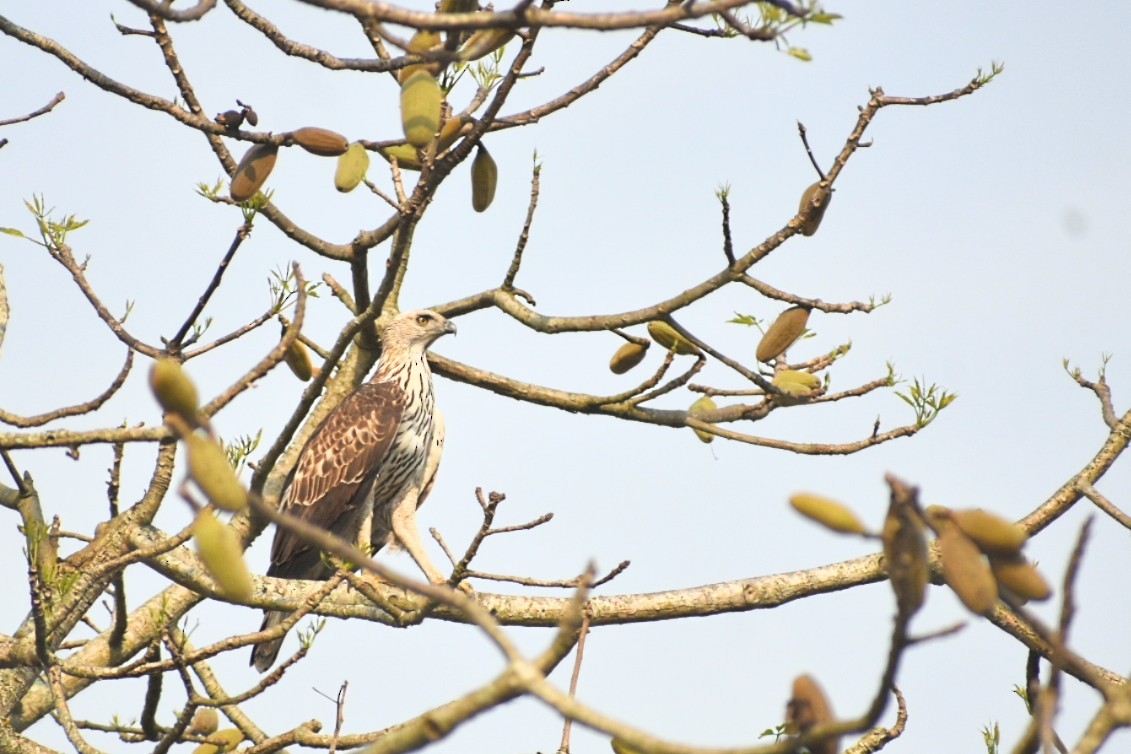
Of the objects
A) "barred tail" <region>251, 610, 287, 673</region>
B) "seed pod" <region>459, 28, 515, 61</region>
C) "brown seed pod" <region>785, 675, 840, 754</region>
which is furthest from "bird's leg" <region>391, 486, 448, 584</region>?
"brown seed pod" <region>785, 675, 840, 754</region>

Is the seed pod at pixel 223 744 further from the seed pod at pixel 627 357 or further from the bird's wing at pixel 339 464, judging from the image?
the bird's wing at pixel 339 464

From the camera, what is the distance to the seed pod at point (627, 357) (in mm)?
5551

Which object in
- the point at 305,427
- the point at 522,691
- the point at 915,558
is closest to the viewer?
the point at 915,558

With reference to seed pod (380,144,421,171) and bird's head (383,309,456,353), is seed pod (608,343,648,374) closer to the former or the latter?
seed pod (380,144,421,171)

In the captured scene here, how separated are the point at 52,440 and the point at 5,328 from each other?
256 cm

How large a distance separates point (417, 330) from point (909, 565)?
7.23 meters

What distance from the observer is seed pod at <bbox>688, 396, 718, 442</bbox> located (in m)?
5.41

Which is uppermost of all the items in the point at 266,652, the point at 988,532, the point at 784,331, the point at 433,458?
the point at 433,458

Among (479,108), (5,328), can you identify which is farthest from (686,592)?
(5,328)

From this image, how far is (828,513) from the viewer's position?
1729 mm

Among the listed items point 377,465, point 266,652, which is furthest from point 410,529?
point 266,652

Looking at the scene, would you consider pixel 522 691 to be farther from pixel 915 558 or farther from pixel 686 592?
pixel 686 592

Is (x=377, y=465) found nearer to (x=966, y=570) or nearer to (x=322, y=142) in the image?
(x=322, y=142)

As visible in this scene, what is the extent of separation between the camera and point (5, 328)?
5273 millimetres
